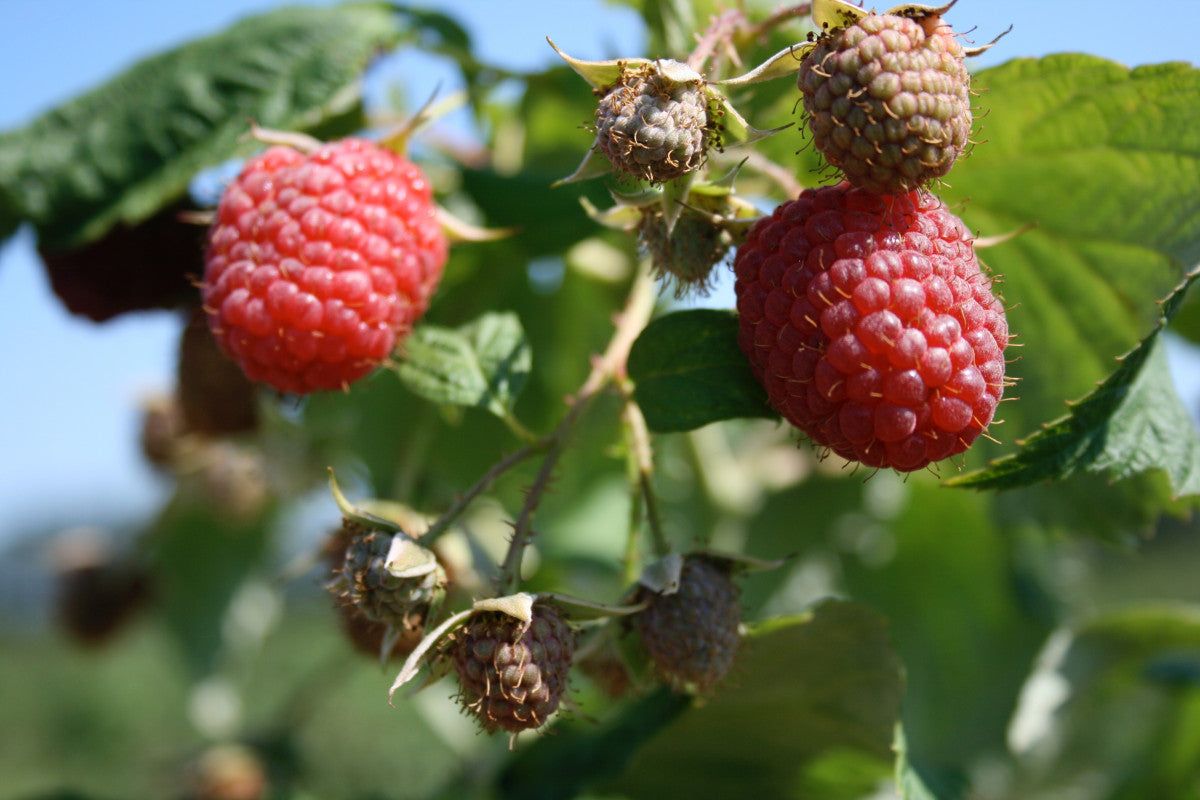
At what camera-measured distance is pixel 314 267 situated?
1.17 m

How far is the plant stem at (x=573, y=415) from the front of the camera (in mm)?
1024

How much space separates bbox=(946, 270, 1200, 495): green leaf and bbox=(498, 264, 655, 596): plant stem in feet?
1.45

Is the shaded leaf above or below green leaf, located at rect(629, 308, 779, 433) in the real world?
below

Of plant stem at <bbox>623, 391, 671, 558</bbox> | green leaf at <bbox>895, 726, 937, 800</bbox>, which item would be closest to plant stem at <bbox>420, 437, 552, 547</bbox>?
plant stem at <bbox>623, 391, 671, 558</bbox>

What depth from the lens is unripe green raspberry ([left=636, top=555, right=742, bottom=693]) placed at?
1.00m

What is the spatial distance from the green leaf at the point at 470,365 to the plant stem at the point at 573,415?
90 millimetres

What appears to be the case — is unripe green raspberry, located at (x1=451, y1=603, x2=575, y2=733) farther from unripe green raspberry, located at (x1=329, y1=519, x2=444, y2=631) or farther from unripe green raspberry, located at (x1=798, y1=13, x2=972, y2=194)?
unripe green raspberry, located at (x1=798, y1=13, x2=972, y2=194)

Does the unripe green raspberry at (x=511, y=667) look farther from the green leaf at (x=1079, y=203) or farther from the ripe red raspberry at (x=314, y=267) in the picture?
the green leaf at (x=1079, y=203)

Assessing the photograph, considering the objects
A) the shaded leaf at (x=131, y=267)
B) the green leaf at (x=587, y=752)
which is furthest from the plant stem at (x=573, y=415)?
the shaded leaf at (x=131, y=267)

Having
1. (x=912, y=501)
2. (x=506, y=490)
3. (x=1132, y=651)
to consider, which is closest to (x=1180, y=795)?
(x=1132, y=651)

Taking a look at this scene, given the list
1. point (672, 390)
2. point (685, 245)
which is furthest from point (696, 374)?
point (685, 245)

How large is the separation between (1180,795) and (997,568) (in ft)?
1.83

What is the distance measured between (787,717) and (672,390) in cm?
65

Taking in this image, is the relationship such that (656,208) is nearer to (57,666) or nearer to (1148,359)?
(1148,359)
